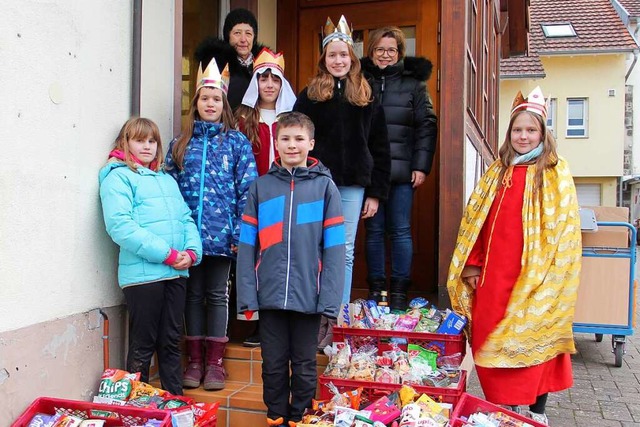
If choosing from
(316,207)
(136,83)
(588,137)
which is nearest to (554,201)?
(316,207)

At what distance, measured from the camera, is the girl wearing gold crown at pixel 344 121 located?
4.06m

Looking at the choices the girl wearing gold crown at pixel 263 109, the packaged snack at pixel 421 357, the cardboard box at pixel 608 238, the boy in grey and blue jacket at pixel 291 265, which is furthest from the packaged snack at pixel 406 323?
the cardboard box at pixel 608 238

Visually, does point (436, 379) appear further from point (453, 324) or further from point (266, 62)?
point (266, 62)

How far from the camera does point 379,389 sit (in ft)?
11.1

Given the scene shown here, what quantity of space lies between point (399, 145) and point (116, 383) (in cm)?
263

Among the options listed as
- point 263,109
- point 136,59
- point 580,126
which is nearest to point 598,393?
point 263,109

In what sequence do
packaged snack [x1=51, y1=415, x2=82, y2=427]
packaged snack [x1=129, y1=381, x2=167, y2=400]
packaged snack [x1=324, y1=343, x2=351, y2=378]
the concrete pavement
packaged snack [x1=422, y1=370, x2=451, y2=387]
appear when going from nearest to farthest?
1. packaged snack [x1=51, y1=415, x2=82, y2=427]
2. packaged snack [x1=129, y1=381, x2=167, y2=400]
3. packaged snack [x1=422, y1=370, x2=451, y2=387]
4. packaged snack [x1=324, y1=343, x2=351, y2=378]
5. the concrete pavement

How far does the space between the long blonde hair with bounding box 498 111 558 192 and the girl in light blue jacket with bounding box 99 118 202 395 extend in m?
1.95

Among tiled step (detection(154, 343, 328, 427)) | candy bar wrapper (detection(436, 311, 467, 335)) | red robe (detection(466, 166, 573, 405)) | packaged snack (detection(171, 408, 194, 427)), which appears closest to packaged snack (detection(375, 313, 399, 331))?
candy bar wrapper (detection(436, 311, 467, 335))

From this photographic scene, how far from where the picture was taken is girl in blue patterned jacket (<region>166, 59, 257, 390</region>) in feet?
12.1

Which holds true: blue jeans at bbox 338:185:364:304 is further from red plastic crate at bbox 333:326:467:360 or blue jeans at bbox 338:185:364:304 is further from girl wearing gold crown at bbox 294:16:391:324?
red plastic crate at bbox 333:326:467:360

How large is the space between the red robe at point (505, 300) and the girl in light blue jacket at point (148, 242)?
1725 mm

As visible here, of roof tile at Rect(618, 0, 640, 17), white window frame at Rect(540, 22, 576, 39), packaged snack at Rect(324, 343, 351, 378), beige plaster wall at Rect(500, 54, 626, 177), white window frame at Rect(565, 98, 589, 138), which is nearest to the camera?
packaged snack at Rect(324, 343, 351, 378)

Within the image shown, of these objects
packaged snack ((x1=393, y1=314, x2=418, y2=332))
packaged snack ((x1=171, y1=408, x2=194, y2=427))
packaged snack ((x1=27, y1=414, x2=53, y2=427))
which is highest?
packaged snack ((x1=393, y1=314, x2=418, y2=332))
